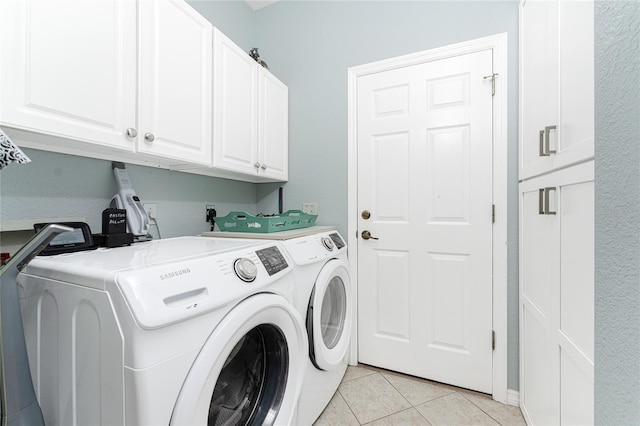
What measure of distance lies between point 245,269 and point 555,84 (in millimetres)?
1341

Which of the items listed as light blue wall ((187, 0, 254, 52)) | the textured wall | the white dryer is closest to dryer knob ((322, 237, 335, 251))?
the white dryer

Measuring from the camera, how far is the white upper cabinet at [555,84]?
836 mm

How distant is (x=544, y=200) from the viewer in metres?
1.17

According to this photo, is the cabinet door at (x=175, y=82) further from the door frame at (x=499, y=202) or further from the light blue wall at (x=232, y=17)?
the door frame at (x=499, y=202)

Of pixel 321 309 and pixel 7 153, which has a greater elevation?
pixel 7 153

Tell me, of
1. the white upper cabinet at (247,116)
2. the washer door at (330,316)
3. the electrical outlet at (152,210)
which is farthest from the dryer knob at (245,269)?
the electrical outlet at (152,210)

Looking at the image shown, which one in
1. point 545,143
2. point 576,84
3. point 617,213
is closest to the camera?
point 617,213

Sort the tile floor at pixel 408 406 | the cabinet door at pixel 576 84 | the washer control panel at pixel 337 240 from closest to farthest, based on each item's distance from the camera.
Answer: the cabinet door at pixel 576 84 → the tile floor at pixel 408 406 → the washer control panel at pixel 337 240

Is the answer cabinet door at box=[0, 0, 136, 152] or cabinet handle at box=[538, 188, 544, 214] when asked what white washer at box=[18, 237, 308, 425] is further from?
cabinet handle at box=[538, 188, 544, 214]

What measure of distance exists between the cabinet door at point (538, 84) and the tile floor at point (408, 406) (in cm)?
131

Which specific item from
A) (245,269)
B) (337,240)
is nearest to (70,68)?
(245,269)

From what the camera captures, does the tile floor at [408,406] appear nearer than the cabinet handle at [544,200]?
No

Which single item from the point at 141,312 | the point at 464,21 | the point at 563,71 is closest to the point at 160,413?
the point at 141,312

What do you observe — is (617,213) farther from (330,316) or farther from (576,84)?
(330,316)
